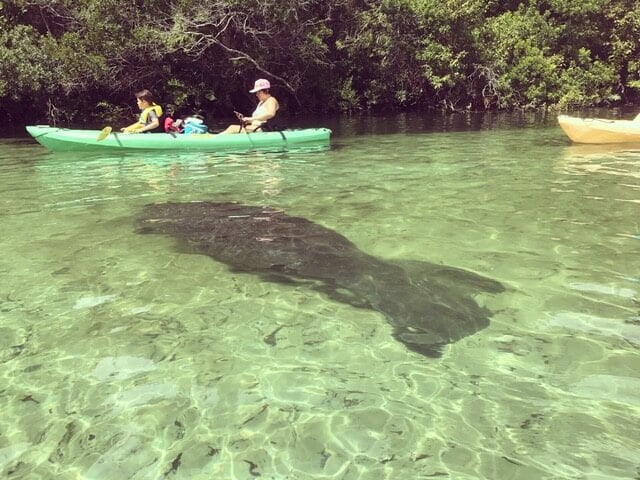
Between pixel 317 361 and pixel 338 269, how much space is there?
4.97ft

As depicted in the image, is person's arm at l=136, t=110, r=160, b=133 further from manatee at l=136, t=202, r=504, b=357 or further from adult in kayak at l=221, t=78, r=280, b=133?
manatee at l=136, t=202, r=504, b=357

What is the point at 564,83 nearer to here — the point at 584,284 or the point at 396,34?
the point at 396,34

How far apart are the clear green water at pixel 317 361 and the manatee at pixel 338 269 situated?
140mm

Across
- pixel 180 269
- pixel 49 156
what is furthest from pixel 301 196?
pixel 49 156

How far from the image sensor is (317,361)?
3271mm

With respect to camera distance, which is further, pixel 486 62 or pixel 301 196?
pixel 486 62

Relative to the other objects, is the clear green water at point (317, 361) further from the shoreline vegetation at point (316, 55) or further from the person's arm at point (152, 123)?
the shoreline vegetation at point (316, 55)

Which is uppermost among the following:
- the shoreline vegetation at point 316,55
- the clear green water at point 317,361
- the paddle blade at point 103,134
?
the shoreline vegetation at point 316,55

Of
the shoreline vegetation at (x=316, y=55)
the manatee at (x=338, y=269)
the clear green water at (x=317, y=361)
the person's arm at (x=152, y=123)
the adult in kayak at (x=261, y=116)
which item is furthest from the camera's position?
the shoreline vegetation at (x=316, y=55)

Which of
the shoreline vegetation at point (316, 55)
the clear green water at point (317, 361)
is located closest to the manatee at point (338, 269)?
the clear green water at point (317, 361)

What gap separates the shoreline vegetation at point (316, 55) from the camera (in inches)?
701

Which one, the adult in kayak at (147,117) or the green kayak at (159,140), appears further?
the adult in kayak at (147,117)

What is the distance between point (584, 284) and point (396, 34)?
752 inches

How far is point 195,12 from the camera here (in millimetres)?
18078
